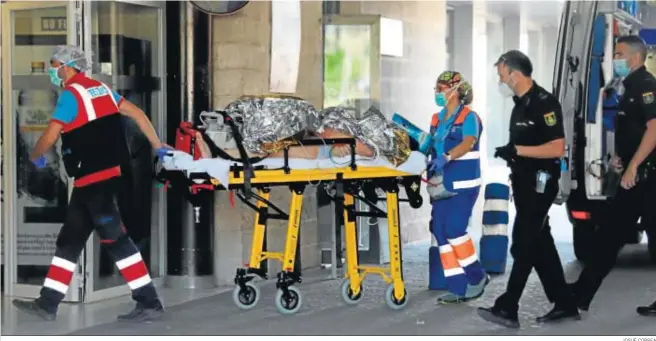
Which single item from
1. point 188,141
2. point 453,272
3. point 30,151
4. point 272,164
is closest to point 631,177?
point 453,272

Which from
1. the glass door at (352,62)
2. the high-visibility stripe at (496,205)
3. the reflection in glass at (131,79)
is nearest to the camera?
the reflection in glass at (131,79)

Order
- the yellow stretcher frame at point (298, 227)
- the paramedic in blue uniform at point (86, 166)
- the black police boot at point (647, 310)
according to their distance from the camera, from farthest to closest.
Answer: the black police boot at point (647, 310), the yellow stretcher frame at point (298, 227), the paramedic in blue uniform at point (86, 166)

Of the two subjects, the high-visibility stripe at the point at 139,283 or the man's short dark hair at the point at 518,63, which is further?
the high-visibility stripe at the point at 139,283

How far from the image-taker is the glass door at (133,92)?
28.4 ft

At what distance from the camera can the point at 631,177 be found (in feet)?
25.4

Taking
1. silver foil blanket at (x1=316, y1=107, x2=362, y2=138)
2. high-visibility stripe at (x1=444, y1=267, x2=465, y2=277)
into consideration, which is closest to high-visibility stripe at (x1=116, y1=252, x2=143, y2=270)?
silver foil blanket at (x1=316, y1=107, x2=362, y2=138)

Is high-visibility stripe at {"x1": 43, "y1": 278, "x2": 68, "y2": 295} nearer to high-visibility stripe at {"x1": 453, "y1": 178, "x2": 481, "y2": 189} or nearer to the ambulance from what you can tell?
high-visibility stripe at {"x1": 453, "y1": 178, "x2": 481, "y2": 189}

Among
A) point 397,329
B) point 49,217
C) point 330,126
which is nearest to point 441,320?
point 397,329

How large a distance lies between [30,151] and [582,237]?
4791mm

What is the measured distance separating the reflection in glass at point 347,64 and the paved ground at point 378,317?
2455 mm

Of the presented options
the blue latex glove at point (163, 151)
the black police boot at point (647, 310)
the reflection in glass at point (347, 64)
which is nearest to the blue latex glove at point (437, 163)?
the black police boot at point (647, 310)

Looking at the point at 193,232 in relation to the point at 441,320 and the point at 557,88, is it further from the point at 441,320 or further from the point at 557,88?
the point at 557,88

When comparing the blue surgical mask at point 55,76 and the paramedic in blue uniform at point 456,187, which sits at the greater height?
the blue surgical mask at point 55,76

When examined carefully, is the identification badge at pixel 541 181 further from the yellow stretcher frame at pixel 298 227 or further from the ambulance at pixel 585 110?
the ambulance at pixel 585 110
